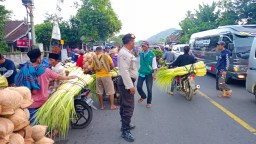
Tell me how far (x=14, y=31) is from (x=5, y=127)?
32.4 meters

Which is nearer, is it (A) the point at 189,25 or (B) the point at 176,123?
(B) the point at 176,123

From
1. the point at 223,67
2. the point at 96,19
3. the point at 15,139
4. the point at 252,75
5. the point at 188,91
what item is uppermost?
the point at 96,19

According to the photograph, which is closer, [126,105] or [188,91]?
[126,105]

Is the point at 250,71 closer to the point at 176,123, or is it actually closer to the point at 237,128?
the point at 237,128

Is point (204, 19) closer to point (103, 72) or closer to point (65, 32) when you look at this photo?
point (65, 32)

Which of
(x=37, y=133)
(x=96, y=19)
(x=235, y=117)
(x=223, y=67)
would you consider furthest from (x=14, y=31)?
(x=37, y=133)

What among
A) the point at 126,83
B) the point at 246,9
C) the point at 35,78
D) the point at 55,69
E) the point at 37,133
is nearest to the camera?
the point at 37,133

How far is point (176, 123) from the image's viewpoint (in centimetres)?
531

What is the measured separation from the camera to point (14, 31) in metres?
31.6

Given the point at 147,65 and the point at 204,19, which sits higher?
the point at 204,19

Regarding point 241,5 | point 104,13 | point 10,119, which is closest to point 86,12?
point 104,13

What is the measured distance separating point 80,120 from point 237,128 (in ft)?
10.5

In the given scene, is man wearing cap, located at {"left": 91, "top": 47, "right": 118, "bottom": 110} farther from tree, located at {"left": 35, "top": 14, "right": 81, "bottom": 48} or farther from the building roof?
the building roof

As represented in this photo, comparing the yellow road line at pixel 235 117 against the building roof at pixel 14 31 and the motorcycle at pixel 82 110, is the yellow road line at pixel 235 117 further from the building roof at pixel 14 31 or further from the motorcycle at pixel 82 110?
the building roof at pixel 14 31
